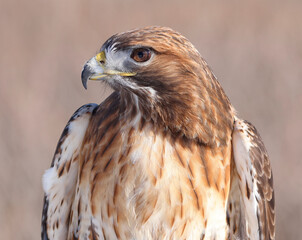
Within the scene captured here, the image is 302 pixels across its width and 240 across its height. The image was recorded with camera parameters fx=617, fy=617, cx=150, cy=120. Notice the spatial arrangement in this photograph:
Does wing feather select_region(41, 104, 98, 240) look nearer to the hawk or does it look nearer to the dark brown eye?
the hawk

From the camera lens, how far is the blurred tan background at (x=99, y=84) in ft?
21.8

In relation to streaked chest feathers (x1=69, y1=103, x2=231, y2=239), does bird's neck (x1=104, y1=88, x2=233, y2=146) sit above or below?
above

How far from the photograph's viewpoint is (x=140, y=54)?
142 inches

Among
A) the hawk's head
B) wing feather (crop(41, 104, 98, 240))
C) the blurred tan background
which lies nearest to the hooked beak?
the hawk's head

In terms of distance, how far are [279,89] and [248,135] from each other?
3414 mm

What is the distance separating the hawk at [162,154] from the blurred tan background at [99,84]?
262 centimetres

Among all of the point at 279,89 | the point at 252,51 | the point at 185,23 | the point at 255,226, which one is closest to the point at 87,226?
the point at 255,226

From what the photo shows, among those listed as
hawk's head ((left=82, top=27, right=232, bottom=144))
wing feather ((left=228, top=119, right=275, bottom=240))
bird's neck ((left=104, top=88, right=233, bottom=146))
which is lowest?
wing feather ((left=228, top=119, right=275, bottom=240))

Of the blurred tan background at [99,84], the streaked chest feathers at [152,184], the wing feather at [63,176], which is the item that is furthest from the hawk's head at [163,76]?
the blurred tan background at [99,84]

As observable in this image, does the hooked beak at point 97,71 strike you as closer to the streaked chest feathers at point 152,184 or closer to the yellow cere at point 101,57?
the yellow cere at point 101,57

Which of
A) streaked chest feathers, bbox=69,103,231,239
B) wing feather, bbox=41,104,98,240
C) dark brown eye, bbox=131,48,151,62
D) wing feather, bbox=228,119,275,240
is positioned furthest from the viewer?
wing feather, bbox=41,104,98,240

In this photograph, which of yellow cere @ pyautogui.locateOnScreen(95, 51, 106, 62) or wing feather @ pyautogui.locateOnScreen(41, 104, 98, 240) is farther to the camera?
wing feather @ pyautogui.locateOnScreen(41, 104, 98, 240)

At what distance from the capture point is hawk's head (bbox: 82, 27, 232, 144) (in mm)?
3611

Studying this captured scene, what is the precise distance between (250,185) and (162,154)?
61cm
